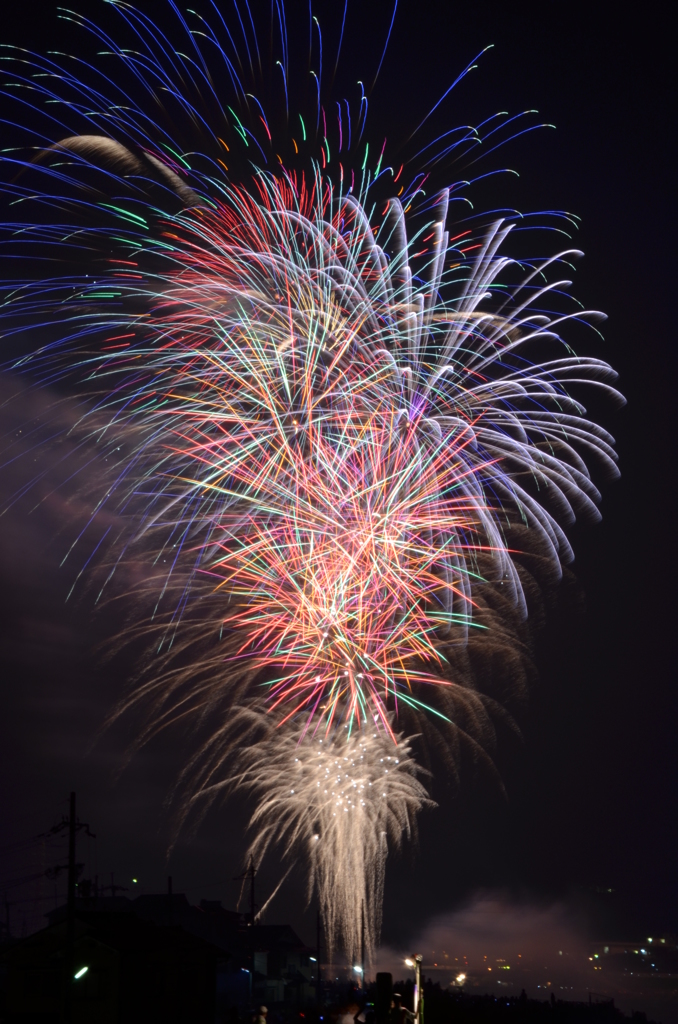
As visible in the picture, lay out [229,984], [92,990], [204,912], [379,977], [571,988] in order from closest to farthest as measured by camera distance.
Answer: [379,977], [92,990], [229,984], [204,912], [571,988]

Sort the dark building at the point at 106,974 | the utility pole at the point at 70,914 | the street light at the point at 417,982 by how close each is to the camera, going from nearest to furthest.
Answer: the street light at the point at 417,982, the utility pole at the point at 70,914, the dark building at the point at 106,974

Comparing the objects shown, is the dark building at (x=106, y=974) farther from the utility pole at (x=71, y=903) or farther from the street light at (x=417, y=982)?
the street light at (x=417, y=982)

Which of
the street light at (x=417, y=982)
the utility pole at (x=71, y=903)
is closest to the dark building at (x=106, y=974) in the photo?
the utility pole at (x=71, y=903)

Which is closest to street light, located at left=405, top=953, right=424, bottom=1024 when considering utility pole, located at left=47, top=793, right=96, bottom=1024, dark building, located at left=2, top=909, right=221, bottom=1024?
utility pole, located at left=47, top=793, right=96, bottom=1024

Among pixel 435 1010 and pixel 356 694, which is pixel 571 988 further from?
pixel 356 694

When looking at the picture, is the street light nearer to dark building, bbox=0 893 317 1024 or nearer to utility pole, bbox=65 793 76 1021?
utility pole, bbox=65 793 76 1021

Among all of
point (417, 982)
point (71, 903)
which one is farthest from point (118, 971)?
point (417, 982)

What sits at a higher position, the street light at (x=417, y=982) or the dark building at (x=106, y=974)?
the street light at (x=417, y=982)

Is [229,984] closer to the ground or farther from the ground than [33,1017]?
closer to the ground

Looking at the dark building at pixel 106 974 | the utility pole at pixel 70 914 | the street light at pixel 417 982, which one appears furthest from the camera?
the dark building at pixel 106 974

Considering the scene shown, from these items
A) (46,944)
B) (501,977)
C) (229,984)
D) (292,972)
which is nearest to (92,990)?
(46,944)

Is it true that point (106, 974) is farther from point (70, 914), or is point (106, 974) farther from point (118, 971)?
point (70, 914)
